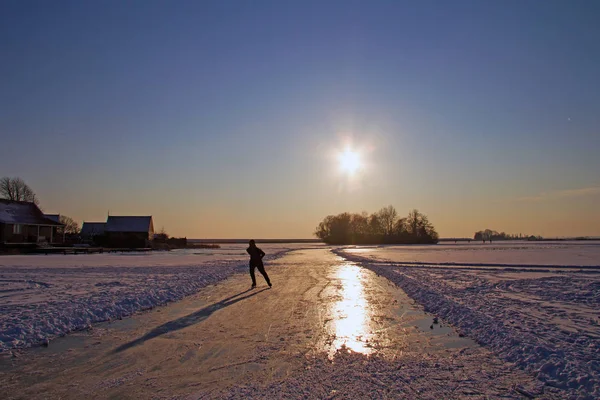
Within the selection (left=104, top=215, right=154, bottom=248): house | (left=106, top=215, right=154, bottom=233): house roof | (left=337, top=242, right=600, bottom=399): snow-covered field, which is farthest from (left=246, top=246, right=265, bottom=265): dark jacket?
(left=106, top=215, right=154, bottom=233): house roof

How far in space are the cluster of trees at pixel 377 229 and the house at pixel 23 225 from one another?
93.4m

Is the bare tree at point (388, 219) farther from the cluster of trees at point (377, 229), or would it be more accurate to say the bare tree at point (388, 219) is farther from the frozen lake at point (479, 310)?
the frozen lake at point (479, 310)

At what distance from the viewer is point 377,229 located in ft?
520

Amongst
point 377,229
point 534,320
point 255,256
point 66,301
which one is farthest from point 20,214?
point 377,229

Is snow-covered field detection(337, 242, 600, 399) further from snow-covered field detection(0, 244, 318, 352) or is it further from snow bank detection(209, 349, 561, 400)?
snow-covered field detection(0, 244, 318, 352)

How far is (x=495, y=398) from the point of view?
512 centimetres

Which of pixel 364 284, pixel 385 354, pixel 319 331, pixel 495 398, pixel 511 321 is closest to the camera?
pixel 495 398

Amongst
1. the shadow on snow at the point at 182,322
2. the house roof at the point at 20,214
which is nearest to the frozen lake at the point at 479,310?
the shadow on snow at the point at 182,322

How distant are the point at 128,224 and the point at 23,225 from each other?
27.5 meters

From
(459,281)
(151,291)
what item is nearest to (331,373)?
(151,291)

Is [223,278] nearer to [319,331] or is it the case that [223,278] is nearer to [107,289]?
[107,289]

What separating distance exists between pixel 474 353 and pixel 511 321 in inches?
113

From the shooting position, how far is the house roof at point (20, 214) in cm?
5338

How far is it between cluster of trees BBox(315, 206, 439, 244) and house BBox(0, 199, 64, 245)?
93.4 metres
